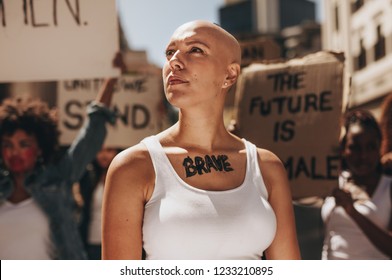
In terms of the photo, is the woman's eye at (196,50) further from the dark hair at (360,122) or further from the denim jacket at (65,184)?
the dark hair at (360,122)

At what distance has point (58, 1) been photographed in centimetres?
210

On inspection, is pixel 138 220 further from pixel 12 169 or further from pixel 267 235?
pixel 12 169

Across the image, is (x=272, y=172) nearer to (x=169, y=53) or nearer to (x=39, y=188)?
(x=169, y=53)

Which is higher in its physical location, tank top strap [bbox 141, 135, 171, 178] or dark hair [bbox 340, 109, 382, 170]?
tank top strap [bbox 141, 135, 171, 178]

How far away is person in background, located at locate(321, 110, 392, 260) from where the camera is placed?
224cm

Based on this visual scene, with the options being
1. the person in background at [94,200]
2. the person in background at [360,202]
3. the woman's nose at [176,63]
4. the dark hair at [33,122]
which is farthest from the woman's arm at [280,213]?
the person in background at [94,200]

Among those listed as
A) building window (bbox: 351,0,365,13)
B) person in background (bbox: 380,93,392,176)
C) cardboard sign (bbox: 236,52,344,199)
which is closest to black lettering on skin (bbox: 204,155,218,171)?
cardboard sign (bbox: 236,52,344,199)

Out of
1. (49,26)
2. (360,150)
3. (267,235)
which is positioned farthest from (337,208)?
(49,26)

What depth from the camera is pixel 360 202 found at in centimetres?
237

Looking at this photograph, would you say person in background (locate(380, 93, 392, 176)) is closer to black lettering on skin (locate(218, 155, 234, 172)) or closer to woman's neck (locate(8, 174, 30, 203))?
black lettering on skin (locate(218, 155, 234, 172))

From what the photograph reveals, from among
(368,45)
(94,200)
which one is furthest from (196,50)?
(368,45)

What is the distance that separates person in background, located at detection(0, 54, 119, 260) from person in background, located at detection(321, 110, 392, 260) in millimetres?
999

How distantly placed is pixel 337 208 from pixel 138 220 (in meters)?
1.14

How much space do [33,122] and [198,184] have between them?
1307 mm
